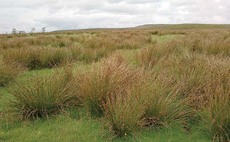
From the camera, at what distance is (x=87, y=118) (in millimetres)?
4691

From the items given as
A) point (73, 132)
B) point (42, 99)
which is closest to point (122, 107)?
point (73, 132)

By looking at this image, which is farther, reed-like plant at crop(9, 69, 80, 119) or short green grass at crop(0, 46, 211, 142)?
reed-like plant at crop(9, 69, 80, 119)

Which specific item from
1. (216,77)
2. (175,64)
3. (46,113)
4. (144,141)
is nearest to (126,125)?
(144,141)

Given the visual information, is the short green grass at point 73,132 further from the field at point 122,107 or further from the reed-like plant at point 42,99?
the reed-like plant at point 42,99

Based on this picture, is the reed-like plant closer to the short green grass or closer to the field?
the field

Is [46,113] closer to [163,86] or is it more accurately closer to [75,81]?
[75,81]

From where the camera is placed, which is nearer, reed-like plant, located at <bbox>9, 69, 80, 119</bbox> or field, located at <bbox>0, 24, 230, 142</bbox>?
field, located at <bbox>0, 24, 230, 142</bbox>

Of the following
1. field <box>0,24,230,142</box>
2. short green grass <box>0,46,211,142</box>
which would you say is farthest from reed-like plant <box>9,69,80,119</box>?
short green grass <box>0,46,211,142</box>

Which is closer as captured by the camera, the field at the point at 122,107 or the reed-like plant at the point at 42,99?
the field at the point at 122,107

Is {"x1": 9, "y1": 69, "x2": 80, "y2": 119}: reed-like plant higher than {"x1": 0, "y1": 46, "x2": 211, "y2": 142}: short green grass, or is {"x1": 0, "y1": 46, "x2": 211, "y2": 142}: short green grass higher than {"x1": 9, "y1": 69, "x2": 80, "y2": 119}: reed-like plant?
{"x1": 9, "y1": 69, "x2": 80, "y2": 119}: reed-like plant

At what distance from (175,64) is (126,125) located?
252 cm

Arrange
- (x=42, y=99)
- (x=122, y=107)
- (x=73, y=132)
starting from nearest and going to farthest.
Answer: (x=122, y=107)
(x=73, y=132)
(x=42, y=99)

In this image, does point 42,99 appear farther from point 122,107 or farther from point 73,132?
point 122,107

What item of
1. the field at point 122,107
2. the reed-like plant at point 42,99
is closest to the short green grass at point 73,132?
the field at point 122,107
